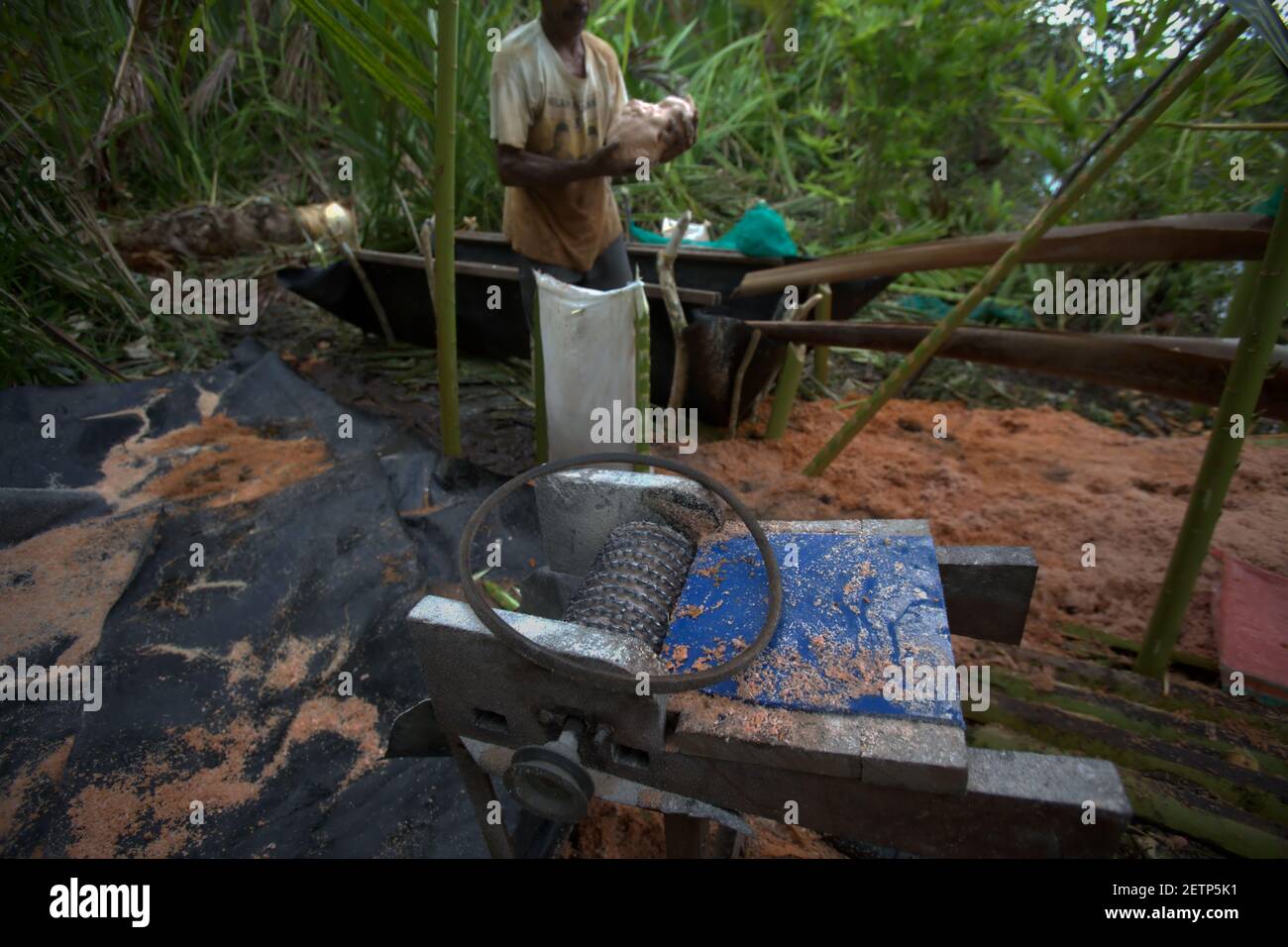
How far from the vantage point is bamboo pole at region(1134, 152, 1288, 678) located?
174cm

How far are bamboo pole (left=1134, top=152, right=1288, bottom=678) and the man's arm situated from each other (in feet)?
7.94

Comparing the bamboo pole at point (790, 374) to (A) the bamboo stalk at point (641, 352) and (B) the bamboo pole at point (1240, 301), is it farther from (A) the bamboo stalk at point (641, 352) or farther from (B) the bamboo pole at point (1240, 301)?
(B) the bamboo pole at point (1240, 301)

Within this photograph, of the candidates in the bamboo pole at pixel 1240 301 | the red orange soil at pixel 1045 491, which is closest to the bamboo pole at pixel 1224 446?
the red orange soil at pixel 1045 491

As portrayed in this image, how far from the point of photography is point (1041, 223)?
2566mm

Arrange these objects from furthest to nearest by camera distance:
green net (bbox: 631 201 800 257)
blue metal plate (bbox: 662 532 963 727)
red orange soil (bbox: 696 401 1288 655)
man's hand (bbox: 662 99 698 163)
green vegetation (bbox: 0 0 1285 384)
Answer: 1. green net (bbox: 631 201 800 257)
2. green vegetation (bbox: 0 0 1285 384)
3. man's hand (bbox: 662 99 698 163)
4. red orange soil (bbox: 696 401 1288 655)
5. blue metal plate (bbox: 662 532 963 727)

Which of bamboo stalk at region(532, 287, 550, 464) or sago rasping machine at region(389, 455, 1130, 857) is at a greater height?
bamboo stalk at region(532, 287, 550, 464)

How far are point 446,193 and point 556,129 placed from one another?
2.77ft

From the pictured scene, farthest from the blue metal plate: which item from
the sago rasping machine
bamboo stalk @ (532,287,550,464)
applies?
bamboo stalk @ (532,287,550,464)

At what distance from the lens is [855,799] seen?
1210mm

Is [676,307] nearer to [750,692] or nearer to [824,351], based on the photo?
[824,351]

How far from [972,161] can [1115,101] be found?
1233mm

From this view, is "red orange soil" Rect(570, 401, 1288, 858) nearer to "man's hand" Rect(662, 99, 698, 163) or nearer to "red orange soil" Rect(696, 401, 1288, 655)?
"red orange soil" Rect(696, 401, 1288, 655)

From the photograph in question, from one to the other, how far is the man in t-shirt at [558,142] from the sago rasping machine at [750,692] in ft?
7.32

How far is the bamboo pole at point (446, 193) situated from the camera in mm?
2639
